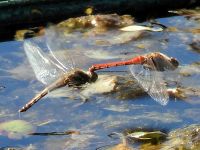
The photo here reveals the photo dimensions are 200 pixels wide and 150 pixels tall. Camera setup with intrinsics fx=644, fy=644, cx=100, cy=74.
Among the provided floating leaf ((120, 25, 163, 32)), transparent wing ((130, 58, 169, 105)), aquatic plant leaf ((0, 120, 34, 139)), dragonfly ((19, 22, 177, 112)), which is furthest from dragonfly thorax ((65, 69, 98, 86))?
floating leaf ((120, 25, 163, 32))

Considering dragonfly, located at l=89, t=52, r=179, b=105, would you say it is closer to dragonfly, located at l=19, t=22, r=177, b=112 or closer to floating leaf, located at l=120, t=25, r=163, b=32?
dragonfly, located at l=19, t=22, r=177, b=112

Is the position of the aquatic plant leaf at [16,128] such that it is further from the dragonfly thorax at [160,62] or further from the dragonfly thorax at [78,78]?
the dragonfly thorax at [160,62]

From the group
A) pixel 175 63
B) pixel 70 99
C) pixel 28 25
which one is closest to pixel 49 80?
pixel 70 99

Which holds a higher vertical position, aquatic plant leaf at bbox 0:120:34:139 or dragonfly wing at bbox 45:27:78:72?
dragonfly wing at bbox 45:27:78:72

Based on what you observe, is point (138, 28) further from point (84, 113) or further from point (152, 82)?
point (84, 113)

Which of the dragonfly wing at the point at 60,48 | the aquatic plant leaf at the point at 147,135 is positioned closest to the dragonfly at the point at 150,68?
the dragonfly wing at the point at 60,48

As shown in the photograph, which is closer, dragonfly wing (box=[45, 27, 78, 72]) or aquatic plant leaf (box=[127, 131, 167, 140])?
aquatic plant leaf (box=[127, 131, 167, 140])
